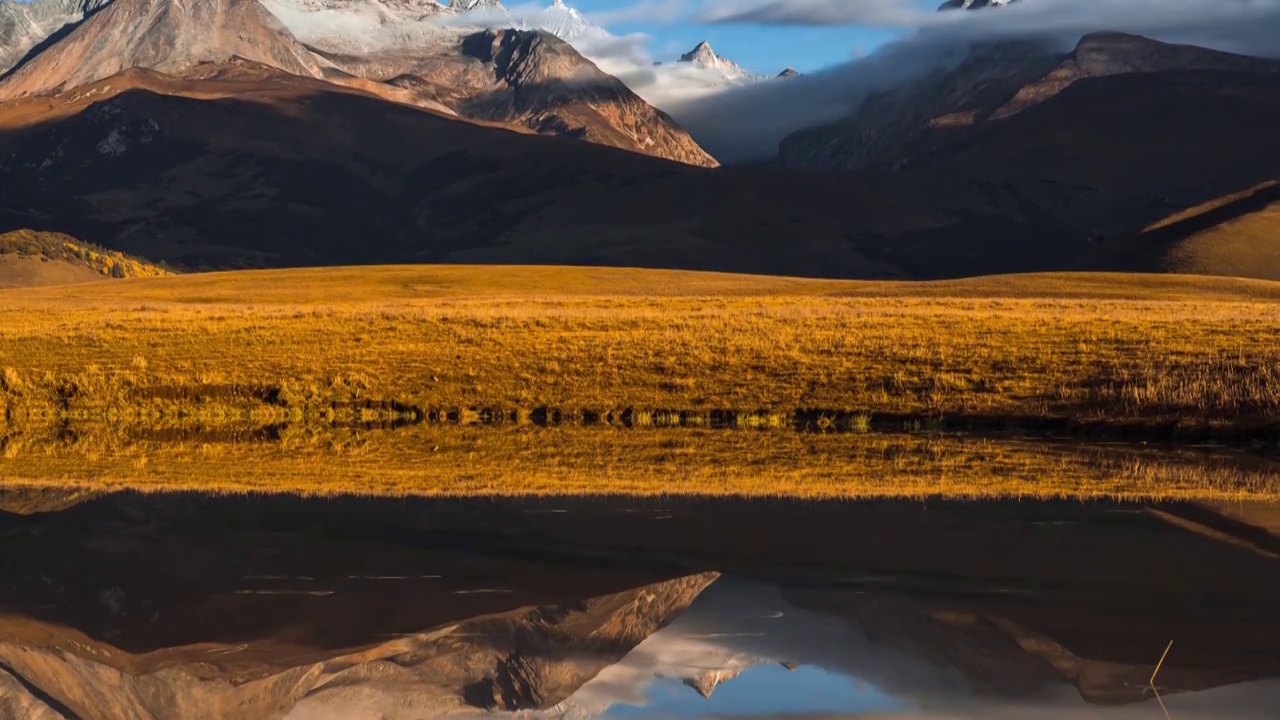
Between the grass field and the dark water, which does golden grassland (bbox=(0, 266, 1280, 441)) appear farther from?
the dark water

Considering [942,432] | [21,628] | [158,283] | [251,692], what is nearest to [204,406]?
[942,432]

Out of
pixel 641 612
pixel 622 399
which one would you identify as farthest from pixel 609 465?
pixel 641 612

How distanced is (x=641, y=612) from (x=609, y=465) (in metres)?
13.3

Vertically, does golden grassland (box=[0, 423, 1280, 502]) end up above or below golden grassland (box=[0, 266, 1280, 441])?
below

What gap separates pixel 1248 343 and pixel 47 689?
39473 mm

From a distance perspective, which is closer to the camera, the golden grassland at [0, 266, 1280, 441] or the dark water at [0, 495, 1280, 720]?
the dark water at [0, 495, 1280, 720]

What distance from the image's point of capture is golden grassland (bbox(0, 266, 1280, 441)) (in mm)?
39969

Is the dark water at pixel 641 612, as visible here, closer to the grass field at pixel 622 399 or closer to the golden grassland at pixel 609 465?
the golden grassland at pixel 609 465

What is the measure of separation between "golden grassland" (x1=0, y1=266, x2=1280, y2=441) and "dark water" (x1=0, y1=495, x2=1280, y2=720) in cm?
1623

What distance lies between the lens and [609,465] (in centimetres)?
3002

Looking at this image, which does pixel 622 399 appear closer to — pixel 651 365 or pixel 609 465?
pixel 651 365

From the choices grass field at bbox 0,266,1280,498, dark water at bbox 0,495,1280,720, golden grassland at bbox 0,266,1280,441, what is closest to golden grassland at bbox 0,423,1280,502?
grass field at bbox 0,266,1280,498

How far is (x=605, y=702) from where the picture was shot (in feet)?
44.2

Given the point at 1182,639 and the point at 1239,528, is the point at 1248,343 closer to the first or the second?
the point at 1239,528
